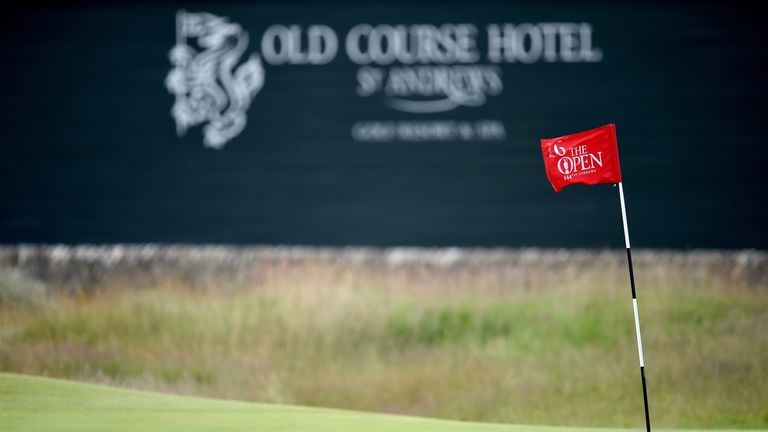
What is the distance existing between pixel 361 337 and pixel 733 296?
353cm

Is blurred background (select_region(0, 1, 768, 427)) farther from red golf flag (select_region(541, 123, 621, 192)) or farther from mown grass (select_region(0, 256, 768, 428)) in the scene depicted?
red golf flag (select_region(541, 123, 621, 192))

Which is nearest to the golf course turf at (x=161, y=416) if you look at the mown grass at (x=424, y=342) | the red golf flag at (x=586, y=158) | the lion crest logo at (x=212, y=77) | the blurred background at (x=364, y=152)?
the red golf flag at (x=586, y=158)

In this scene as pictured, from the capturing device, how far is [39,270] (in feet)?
43.2

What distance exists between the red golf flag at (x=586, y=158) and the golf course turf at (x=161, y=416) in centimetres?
141

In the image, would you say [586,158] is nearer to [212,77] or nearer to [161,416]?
[161,416]

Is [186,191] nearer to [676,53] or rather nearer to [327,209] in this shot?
[327,209]

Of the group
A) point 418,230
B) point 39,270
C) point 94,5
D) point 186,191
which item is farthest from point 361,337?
point 94,5

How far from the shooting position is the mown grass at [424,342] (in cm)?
987

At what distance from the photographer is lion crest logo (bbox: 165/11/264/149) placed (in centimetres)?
1319

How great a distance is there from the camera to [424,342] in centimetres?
1112

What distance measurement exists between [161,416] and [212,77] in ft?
22.0

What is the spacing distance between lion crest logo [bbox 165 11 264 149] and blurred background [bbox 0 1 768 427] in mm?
21

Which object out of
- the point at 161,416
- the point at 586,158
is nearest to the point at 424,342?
the point at 161,416

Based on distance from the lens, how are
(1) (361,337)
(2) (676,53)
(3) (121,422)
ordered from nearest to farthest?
(3) (121,422), (1) (361,337), (2) (676,53)
